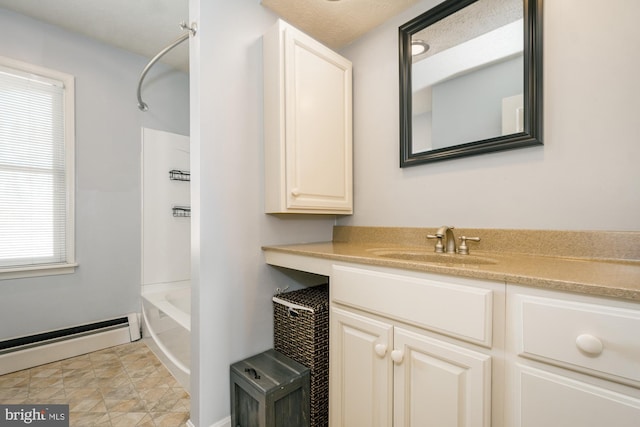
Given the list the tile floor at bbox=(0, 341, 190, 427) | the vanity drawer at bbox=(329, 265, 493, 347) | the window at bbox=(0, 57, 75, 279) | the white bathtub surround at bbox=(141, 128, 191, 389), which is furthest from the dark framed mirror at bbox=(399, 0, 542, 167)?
the window at bbox=(0, 57, 75, 279)

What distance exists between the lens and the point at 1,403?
1.51 meters

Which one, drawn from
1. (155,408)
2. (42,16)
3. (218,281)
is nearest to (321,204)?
(218,281)

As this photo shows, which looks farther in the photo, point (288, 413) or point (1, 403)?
point (1, 403)

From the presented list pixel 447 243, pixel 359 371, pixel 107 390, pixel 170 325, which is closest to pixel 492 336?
pixel 359 371

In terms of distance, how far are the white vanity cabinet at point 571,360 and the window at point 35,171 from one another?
9.23 feet

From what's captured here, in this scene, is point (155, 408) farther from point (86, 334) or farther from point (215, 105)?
point (215, 105)

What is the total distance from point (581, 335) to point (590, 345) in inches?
0.9

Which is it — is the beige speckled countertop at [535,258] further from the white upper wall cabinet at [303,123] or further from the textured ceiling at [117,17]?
the textured ceiling at [117,17]

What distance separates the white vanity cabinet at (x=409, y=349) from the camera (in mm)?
776

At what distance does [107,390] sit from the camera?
165 cm

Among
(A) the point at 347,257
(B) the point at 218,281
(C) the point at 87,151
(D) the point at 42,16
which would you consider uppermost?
(D) the point at 42,16

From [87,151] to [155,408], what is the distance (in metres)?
1.99

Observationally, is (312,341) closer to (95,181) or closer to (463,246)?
(463,246)

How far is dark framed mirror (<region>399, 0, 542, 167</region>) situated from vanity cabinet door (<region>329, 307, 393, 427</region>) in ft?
3.09
